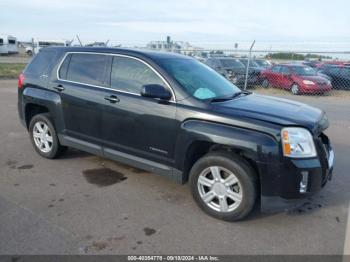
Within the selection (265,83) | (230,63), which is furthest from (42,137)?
(265,83)

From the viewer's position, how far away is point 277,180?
327cm

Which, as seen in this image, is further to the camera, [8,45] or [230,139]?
[8,45]

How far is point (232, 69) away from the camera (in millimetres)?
16141

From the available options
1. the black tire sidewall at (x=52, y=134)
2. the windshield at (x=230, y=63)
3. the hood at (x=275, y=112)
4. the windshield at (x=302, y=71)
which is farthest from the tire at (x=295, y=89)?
the black tire sidewall at (x=52, y=134)

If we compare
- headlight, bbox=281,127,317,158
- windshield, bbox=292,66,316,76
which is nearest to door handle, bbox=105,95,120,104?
headlight, bbox=281,127,317,158

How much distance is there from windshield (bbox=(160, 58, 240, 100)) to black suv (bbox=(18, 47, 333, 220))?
2cm

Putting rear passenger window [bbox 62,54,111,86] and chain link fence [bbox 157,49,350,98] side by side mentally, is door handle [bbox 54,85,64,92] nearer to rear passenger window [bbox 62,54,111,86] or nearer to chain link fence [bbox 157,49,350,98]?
rear passenger window [bbox 62,54,111,86]

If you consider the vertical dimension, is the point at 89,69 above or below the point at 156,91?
above

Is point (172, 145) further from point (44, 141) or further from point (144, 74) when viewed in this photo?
point (44, 141)

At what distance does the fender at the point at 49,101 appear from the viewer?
4.93 m

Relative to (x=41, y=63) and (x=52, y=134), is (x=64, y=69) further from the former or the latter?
(x=52, y=134)

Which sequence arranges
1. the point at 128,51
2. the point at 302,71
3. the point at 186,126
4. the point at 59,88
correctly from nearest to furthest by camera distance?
the point at 186,126
the point at 128,51
the point at 59,88
the point at 302,71

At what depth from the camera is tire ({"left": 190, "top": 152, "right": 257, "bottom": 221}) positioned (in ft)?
11.1

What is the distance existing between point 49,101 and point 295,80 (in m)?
12.6
